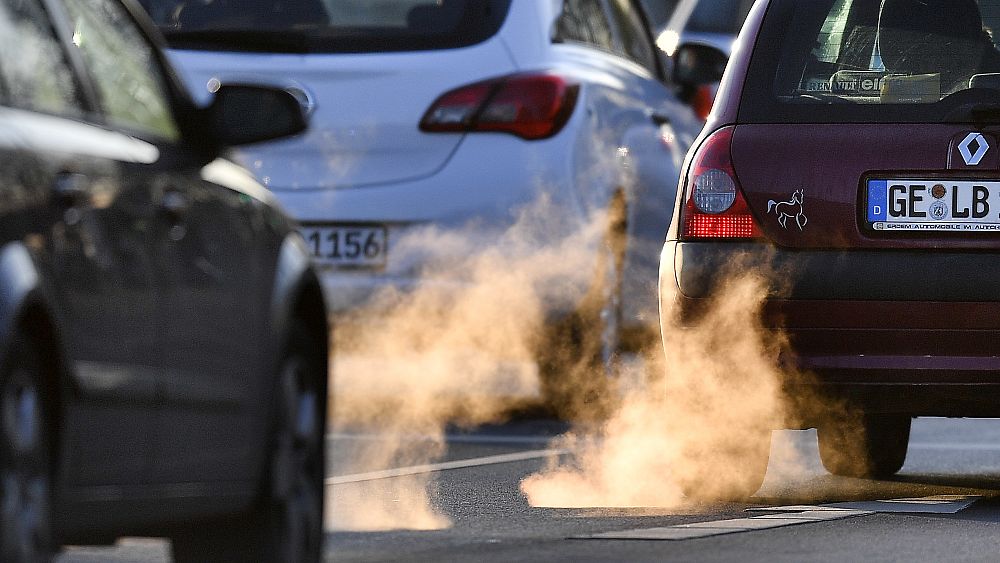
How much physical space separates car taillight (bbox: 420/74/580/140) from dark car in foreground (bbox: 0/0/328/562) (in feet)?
12.4

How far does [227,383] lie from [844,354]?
2.82 meters

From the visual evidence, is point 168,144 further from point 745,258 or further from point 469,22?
point 469,22

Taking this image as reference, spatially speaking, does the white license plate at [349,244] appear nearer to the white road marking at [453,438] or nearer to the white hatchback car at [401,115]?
the white hatchback car at [401,115]

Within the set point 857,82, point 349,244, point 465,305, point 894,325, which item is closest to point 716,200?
point 857,82

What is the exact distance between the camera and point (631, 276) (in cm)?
1086

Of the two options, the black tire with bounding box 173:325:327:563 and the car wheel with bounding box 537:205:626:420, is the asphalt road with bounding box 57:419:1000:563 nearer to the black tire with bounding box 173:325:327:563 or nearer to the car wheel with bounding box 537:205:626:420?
the car wheel with bounding box 537:205:626:420

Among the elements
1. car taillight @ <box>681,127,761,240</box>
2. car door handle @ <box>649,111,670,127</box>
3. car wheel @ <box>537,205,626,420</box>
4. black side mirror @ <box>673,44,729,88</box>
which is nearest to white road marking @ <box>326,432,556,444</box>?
car wheel @ <box>537,205,626,420</box>

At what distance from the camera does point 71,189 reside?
4.76 m

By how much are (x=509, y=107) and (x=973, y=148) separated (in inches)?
99.8

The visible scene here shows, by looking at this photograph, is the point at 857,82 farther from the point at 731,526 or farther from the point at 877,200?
the point at 731,526

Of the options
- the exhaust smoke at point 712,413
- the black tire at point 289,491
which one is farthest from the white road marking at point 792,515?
the black tire at point 289,491

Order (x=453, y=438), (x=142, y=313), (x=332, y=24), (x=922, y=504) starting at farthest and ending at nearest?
(x=453, y=438) < (x=332, y=24) < (x=922, y=504) < (x=142, y=313)

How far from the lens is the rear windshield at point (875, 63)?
8094mm

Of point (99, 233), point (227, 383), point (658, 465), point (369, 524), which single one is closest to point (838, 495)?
point (658, 465)
